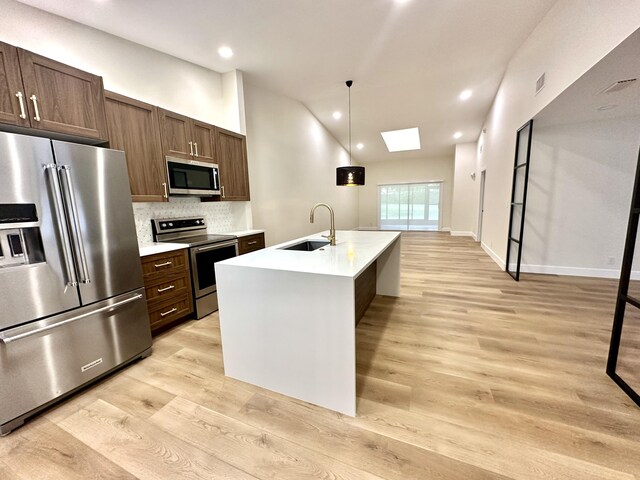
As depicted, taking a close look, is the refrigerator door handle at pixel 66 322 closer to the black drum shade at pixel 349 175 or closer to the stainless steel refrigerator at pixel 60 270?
the stainless steel refrigerator at pixel 60 270

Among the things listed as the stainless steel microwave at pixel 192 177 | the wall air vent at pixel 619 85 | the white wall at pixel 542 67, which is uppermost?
the white wall at pixel 542 67

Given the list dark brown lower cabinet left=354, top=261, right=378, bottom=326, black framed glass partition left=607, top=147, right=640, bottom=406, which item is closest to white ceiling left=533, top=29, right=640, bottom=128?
black framed glass partition left=607, top=147, right=640, bottom=406

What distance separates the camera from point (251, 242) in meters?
3.58

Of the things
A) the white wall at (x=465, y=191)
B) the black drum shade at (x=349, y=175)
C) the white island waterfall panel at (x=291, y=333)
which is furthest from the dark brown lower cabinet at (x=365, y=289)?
the white wall at (x=465, y=191)

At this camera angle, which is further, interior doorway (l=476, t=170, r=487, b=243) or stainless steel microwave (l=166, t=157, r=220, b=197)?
interior doorway (l=476, t=170, r=487, b=243)

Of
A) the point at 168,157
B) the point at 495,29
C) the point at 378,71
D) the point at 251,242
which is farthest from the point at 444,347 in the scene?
the point at 378,71

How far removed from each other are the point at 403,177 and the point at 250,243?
27.0ft

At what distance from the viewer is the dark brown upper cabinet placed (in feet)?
8.96

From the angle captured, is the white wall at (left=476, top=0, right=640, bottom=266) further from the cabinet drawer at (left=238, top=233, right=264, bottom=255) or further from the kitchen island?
the cabinet drawer at (left=238, top=233, right=264, bottom=255)

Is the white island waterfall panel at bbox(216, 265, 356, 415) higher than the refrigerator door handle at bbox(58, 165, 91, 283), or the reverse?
the refrigerator door handle at bbox(58, 165, 91, 283)

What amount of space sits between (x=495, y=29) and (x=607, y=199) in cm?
277

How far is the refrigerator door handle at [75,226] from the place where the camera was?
1615 mm

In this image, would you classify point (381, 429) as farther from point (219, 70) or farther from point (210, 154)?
point (219, 70)

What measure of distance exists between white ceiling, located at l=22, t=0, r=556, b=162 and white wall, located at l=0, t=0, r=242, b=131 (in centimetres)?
10
